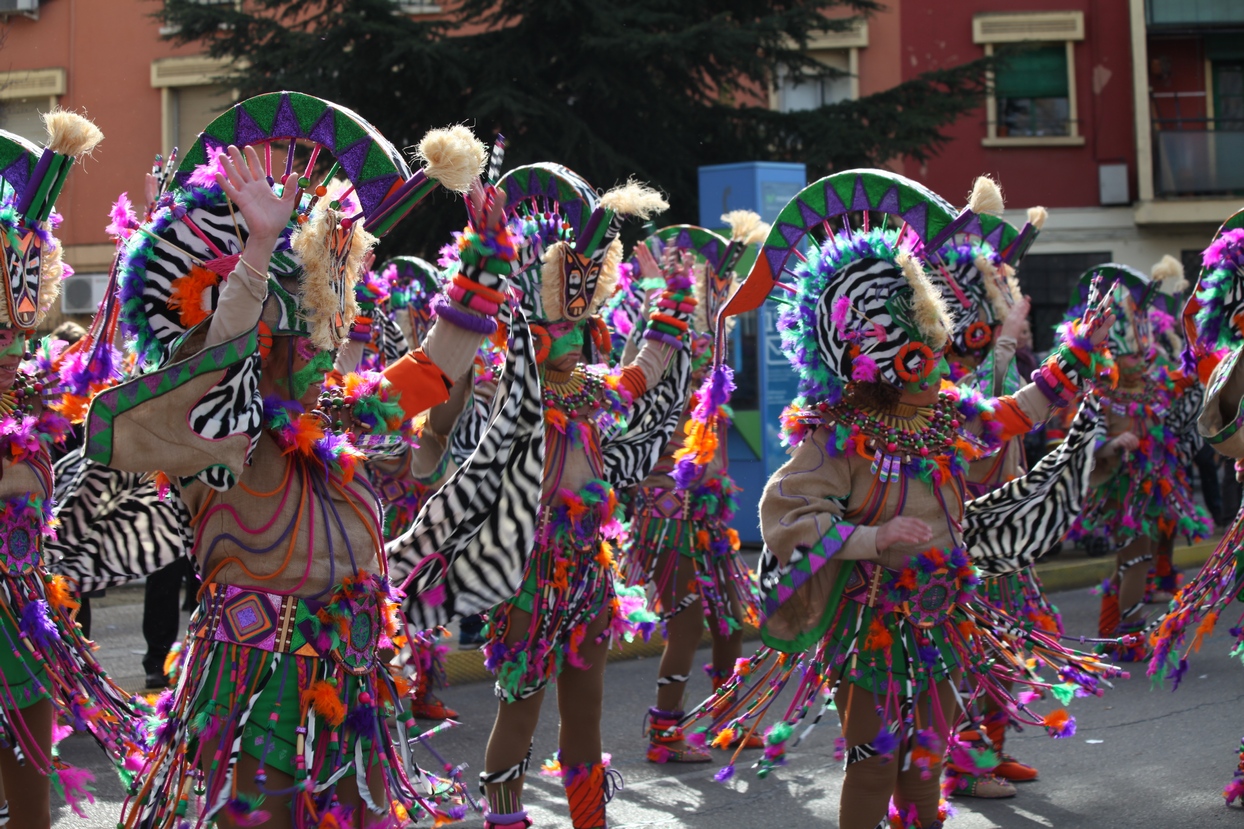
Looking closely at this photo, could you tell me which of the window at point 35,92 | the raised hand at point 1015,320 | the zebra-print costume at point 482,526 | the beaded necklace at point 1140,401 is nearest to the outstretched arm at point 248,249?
the zebra-print costume at point 482,526

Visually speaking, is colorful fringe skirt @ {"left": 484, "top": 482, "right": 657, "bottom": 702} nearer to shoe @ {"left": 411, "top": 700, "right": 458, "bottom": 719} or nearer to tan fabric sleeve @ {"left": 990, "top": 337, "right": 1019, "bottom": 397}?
tan fabric sleeve @ {"left": 990, "top": 337, "right": 1019, "bottom": 397}

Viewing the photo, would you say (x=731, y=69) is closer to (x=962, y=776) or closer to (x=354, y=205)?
(x=962, y=776)

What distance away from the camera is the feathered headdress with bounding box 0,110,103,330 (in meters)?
4.14

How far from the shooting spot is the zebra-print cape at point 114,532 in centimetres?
378

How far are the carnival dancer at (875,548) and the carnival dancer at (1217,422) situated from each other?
2.52 ft

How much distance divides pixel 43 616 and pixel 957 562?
278 cm

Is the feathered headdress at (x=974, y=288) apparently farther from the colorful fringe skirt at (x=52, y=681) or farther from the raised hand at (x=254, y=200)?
the colorful fringe skirt at (x=52, y=681)

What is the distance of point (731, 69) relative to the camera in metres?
14.3

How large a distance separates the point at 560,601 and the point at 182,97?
16771mm

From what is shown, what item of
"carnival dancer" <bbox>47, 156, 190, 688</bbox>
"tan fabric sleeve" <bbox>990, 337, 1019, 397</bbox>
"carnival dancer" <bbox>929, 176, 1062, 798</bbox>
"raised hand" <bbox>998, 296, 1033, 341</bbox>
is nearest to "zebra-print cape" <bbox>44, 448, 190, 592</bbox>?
"carnival dancer" <bbox>47, 156, 190, 688</bbox>

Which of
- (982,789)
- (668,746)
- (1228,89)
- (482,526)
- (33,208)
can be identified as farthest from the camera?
(1228,89)

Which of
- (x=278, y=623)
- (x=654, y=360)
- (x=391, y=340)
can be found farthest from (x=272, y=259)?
(x=391, y=340)

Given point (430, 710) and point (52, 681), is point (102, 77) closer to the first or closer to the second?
point (430, 710)

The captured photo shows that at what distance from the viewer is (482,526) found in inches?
139
